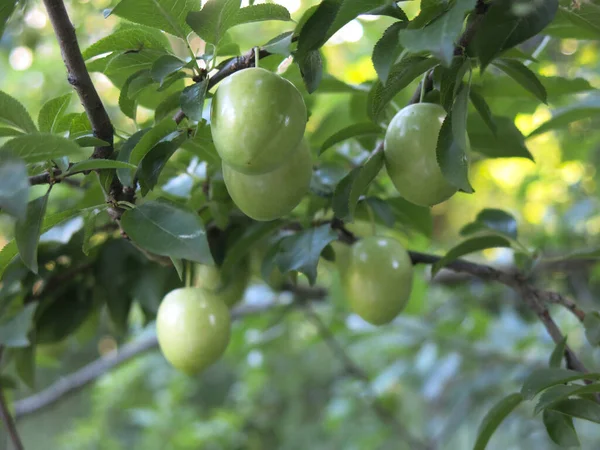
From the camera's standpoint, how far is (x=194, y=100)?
1.38ft

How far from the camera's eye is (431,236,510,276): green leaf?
582 millimetres

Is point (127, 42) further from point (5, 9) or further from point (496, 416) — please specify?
point (496, 416)

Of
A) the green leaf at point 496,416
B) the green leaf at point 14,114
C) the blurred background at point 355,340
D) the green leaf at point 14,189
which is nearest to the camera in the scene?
the green leaf at point 14,189

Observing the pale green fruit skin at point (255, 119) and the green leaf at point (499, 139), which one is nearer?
the pale green fruit skin at point (255, 119)

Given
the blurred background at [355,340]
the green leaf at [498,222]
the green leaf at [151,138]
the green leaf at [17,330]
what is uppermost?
the green leaf at [151,138]

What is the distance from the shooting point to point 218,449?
1.41m

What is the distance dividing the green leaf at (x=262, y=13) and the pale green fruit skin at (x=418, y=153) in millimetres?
130

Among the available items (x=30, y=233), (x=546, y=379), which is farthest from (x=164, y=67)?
(x=546, y=379)

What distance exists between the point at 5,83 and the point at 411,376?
4.44 ft

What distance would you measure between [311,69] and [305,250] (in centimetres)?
18

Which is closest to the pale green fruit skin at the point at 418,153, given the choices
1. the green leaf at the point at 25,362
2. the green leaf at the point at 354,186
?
the green leaf at the point at 354,186

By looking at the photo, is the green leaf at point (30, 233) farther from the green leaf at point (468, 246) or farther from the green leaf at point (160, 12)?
the green leaf at point (468, 246)

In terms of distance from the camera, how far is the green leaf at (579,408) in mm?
473

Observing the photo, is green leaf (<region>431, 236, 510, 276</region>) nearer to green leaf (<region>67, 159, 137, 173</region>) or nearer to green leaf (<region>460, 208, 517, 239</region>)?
green leaf (<region>460, 208, 517, 239</region>)
